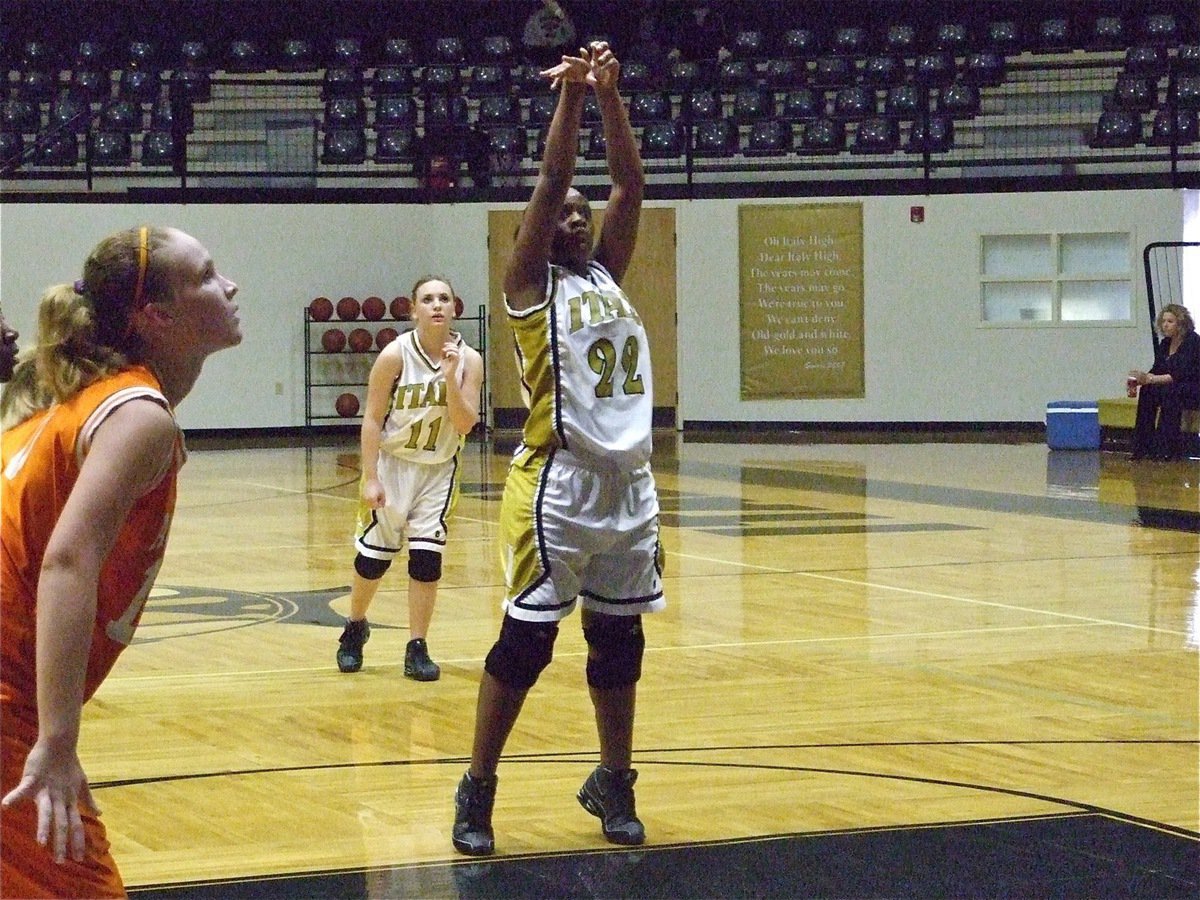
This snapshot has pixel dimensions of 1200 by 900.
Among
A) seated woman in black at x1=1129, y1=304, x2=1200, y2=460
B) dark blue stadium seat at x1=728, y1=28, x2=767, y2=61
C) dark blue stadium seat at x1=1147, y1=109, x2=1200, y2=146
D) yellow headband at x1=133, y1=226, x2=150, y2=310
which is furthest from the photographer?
dark blue stadium seat at x1=728, y1=28, x2=767, y2=61

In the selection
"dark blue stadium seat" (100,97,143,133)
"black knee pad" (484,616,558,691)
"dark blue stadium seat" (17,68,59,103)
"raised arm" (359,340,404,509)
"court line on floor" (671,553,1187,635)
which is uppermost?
"dark blue stadium seat" (17,68,59,103)

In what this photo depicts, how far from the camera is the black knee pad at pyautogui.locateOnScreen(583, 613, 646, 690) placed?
4426 millimetres

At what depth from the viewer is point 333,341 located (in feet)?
70.9

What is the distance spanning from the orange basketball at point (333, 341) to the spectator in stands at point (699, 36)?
626 centimetres

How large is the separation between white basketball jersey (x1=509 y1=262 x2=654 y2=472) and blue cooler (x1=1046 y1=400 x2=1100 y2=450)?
1501 cm

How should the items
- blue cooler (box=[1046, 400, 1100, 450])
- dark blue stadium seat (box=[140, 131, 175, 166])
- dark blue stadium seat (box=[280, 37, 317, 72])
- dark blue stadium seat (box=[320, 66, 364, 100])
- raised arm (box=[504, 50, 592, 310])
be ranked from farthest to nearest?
1. dark blue stadium seat (box=[280, 37, 317, 72])
2. dark blue stadium seat (box=[320, 66, 364, 100])
3. dark blue stadium seat (box=[140, 131, 175, 166])
4. blue cooler (box=[1046, 400, 1100, 450])
5. raised arm (box=[504, 50, 592, 310])

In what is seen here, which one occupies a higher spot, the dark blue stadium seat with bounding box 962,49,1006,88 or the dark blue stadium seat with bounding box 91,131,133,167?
the dark blue stadium seat with bounding box 962,49,1006,88

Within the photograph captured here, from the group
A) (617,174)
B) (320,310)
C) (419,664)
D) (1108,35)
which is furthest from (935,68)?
(617,174)

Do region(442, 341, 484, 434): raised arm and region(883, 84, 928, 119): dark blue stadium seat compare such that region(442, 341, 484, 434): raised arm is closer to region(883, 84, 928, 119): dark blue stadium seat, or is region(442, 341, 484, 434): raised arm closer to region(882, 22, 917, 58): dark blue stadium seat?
region(883, 84, 928, 119): dark blue stadium seat

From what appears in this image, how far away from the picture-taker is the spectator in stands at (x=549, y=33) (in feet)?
75.9

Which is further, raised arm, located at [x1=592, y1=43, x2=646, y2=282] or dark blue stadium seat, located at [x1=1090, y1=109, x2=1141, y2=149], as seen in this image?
dark blue stadium seat, located at [x1=1090, y1=109, x2=1141, y2=149]

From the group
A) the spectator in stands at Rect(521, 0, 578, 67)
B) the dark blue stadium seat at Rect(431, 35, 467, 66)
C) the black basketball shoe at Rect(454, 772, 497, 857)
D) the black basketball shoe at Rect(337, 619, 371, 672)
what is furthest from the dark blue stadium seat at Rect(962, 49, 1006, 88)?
the black basketball shoe at Rect(454, 772, 497, 857)

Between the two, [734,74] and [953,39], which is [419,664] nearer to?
[734,74]

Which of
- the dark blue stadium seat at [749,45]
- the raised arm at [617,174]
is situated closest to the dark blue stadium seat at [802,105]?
the dark blue stadium seat at [749,45]
